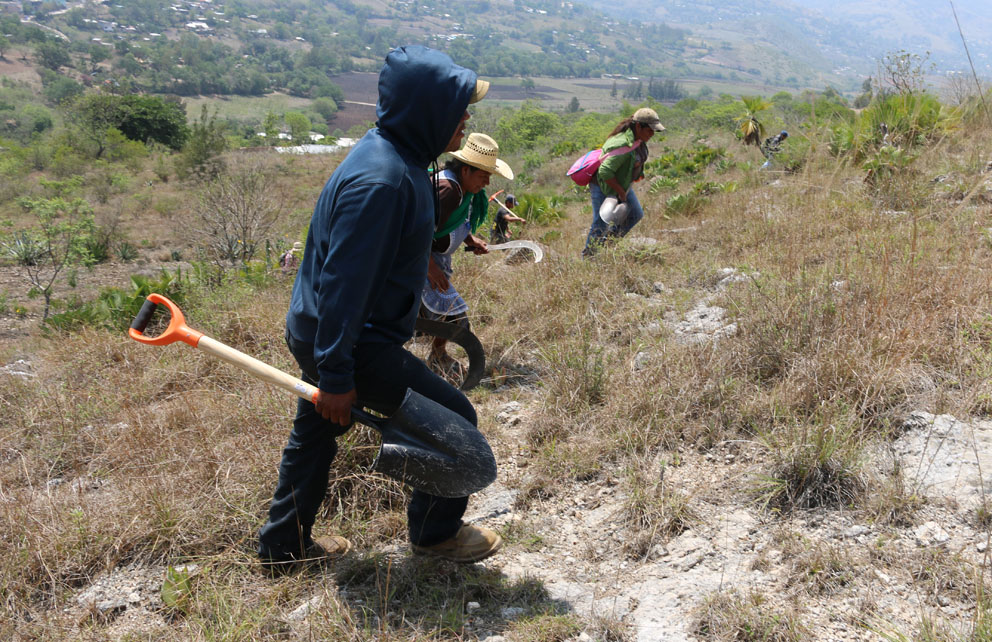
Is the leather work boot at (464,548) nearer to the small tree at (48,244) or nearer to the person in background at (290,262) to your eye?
the person in background at (290,262)

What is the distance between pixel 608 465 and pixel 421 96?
5.94 ft

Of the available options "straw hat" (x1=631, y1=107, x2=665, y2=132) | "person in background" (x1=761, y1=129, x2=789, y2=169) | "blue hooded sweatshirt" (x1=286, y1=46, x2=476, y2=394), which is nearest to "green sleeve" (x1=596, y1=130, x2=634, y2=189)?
"straw hat" (x1=631, y1=107, x2=665, y2=132)

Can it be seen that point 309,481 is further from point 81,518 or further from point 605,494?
point 605,494

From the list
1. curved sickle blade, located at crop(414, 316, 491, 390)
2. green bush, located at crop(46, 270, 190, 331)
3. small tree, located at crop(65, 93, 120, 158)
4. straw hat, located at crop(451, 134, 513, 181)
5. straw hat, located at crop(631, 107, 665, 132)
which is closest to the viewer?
curved sickle blade, located at crop(414, 316, 491, 390)

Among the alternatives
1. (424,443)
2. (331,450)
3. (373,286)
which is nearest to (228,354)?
(331,450)

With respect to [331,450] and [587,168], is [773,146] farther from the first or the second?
[331,450]

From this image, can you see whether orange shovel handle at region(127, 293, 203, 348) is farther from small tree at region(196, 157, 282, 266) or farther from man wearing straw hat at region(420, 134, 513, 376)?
small tree at region(196, 157, 282, 266)

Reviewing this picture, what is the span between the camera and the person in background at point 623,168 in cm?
542

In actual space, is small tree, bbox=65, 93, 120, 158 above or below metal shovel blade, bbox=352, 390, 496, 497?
below

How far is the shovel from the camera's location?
6.65ft

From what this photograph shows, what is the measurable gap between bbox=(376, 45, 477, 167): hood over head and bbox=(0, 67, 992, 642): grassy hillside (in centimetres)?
150

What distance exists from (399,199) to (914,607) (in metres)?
1.98

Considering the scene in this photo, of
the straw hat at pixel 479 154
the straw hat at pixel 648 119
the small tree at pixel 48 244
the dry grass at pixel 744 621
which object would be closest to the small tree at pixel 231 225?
the small tree at pixel 48 244

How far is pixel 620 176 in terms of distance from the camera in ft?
18.1
